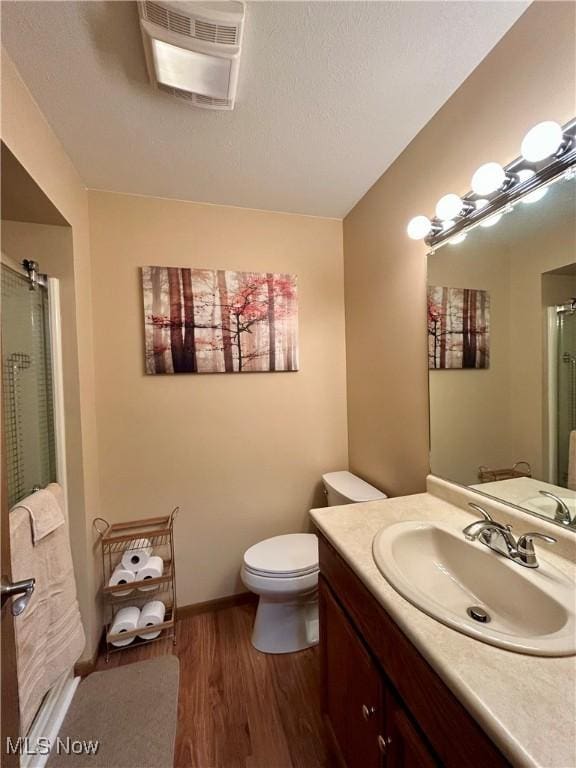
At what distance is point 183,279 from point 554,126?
1595 mm

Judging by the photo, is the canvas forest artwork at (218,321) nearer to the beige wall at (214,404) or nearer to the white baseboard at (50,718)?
the beige wall at (214,404)

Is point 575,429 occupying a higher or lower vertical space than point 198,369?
lower

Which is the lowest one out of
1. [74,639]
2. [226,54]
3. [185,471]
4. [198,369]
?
[74,639]

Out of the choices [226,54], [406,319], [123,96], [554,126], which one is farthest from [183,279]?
[554,126]

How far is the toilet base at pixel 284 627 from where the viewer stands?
1521 mm

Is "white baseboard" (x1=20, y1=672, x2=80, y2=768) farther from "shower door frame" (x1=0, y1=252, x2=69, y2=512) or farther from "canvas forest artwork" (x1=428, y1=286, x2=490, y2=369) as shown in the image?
"canvas forest artwork" (x1=428, y1=286, x2=490, y2=369)

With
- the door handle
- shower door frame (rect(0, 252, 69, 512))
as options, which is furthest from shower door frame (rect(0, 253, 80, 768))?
the door handle

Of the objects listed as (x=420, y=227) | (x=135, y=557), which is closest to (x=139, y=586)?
(x=135, y=557)

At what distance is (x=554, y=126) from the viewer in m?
0.76

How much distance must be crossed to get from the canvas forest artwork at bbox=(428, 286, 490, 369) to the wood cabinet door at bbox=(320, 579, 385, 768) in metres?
1.00

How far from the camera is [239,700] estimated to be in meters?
1.30

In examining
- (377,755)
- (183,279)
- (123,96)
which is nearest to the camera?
(377,755)

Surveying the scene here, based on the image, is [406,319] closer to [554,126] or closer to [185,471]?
[554,126]

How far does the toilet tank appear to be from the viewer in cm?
158
